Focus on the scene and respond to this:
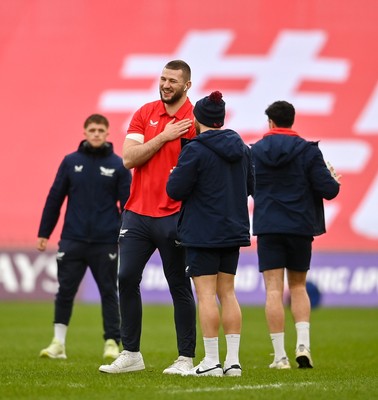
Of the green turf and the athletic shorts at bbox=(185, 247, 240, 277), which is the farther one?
the athletic shorts at bbox=(185, 247, 240, 277)

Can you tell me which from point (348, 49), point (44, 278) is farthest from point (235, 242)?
point (348, 49)

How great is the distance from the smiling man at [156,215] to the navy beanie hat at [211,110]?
29cm

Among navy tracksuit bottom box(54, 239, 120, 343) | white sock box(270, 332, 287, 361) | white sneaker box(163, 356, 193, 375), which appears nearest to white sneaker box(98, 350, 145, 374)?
white sneaker box(163, 356, 193, 375)

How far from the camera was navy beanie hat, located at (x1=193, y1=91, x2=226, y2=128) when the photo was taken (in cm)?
903

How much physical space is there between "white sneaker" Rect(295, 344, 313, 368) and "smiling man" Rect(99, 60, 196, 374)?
1.35 m

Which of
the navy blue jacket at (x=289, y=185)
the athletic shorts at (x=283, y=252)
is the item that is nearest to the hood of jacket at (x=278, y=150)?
the navy blue jacket at (x=289, y=185)

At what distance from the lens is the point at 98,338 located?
50.0 ft

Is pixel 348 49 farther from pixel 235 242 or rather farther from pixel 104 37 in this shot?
pixel 235 242

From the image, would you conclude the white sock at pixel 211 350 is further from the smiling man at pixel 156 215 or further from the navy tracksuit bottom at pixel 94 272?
the navy tracksuit bottom at pixel 94 272

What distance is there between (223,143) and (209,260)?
83 cm

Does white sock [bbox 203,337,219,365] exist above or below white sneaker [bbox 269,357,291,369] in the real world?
above

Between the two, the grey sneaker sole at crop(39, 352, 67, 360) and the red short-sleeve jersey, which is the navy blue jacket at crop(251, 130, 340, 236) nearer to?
the red short-sleeve jersey

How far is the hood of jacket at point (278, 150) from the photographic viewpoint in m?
10.7

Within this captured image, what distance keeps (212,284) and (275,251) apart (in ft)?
6.03
